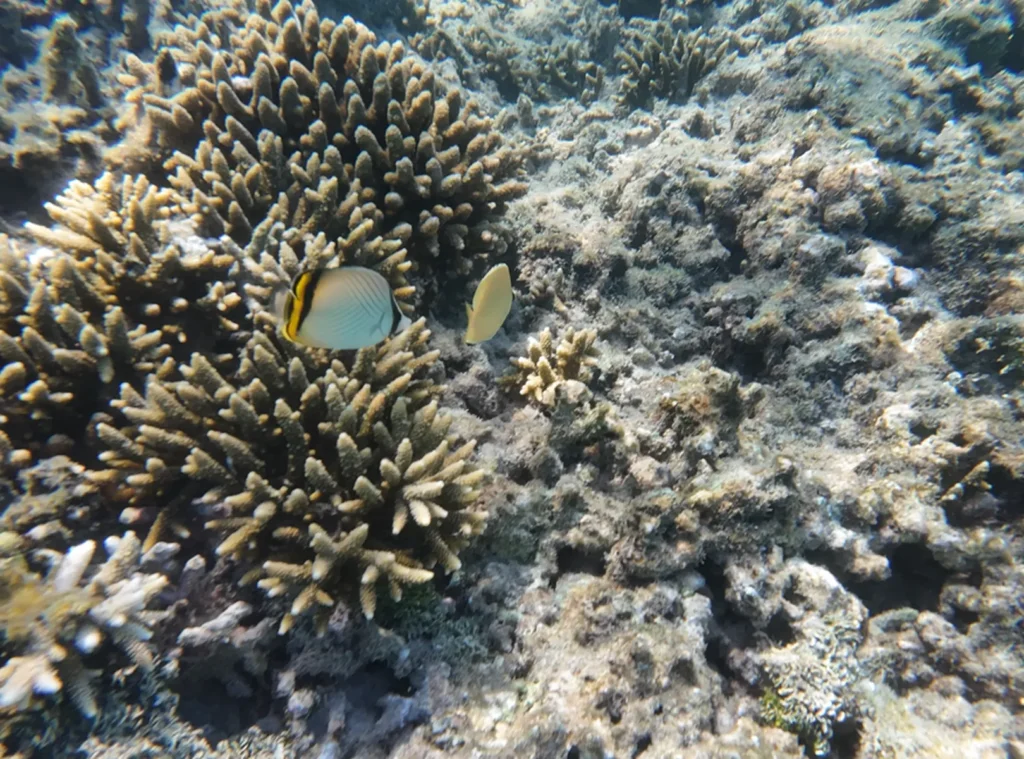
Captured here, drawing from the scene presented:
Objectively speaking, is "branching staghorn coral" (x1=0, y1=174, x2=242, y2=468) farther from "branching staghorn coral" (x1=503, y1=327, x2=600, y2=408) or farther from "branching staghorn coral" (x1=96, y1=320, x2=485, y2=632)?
"branching staghorn coral" (x1=503, y1=327, x2=600, y2=408)

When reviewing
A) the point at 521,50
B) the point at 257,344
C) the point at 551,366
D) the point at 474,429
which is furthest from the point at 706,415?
the point at 521,50

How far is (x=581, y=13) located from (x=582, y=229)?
607 centimetres

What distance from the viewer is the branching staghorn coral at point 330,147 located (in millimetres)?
3607

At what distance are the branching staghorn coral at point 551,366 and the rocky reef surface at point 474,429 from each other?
0.09ft

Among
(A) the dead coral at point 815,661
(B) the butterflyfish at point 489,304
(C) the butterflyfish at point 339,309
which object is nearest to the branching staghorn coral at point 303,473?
(B) the butterflyfish at point 489,304

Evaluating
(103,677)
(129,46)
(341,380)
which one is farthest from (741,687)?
(129,46)

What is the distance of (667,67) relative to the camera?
698 cm

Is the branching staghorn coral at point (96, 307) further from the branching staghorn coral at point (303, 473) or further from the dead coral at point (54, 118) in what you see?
the dead coral at point (54, 118)

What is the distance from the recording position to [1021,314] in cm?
416

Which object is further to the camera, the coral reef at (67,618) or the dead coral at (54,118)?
the dead coral at (54,118)

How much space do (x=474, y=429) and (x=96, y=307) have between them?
221cm

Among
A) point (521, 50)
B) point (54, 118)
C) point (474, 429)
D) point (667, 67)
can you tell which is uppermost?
point (521, 50)

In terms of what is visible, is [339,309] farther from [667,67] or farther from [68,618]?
[667,67]

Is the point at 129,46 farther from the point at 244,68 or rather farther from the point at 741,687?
the point at 741,687
